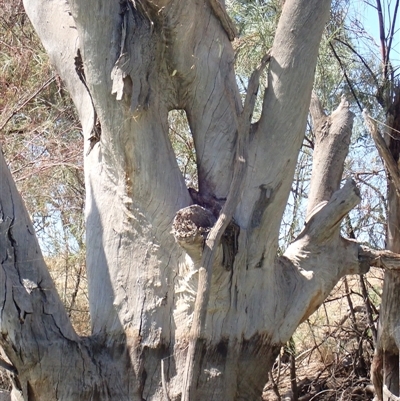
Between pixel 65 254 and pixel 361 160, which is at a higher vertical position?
pixel 361 160

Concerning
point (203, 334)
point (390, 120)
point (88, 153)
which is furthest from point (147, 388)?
point (390, 120)

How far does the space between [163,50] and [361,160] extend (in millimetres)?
2670

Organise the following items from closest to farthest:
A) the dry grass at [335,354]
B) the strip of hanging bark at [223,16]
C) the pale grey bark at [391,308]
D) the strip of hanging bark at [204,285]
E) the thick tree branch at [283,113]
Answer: the strip of hanging bark at [204,285]
the thick tree branch at [283,113]
the strip of hanging bark at [223,16]
the pale grey bark at [391,308]
the dry grass at [335,354]

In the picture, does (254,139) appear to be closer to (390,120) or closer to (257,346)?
(257,346)

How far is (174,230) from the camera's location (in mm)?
2689

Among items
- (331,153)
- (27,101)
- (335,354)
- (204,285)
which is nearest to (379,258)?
(331,153)

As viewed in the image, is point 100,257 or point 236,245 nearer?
point 236,245

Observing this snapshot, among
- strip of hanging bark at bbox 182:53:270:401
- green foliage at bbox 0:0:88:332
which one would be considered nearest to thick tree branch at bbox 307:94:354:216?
strip of hanging bark at bbox 182:53:270:401

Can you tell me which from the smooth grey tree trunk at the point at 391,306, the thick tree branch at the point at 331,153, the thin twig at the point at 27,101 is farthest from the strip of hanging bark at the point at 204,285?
the thin twig at the point at 27,101

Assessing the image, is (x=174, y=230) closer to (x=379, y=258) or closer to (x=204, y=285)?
(x=204, y=285)

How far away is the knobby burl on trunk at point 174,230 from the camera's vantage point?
2830 mm

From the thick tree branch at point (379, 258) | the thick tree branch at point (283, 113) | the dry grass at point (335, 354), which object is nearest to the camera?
the thick tree branch at point (283, 113)

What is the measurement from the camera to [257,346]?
120 inches

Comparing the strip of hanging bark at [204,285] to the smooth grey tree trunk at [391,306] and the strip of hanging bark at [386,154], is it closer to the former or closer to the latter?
the strip of hanging bark at [386,154]
